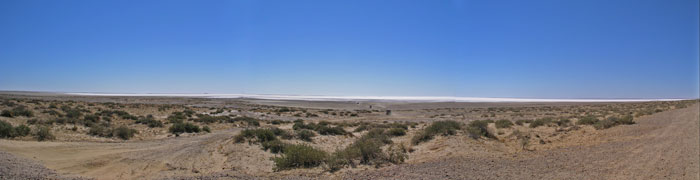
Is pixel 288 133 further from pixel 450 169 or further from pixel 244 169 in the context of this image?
pixel 450 169

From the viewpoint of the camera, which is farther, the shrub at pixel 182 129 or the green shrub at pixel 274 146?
the shrub at pixel 182 129

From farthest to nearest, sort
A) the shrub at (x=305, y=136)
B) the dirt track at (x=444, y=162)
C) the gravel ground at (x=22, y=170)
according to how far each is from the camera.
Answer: the shrub at (x=305, y=136) → the dirt track at (x=444, y=162) → the gravel ground at (x=22, y=170)

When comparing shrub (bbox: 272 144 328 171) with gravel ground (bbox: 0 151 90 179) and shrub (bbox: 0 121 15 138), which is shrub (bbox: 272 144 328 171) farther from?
shrub (bbox: 0 121 15 138)

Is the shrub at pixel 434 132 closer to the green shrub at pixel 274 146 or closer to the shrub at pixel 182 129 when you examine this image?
the green shrub at pixel 274 146

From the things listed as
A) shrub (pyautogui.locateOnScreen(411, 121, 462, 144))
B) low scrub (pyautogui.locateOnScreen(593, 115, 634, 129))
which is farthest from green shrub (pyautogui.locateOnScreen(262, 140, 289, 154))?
low scrub (pyautogui.locateOnScreen(593, 115, 634, 129))

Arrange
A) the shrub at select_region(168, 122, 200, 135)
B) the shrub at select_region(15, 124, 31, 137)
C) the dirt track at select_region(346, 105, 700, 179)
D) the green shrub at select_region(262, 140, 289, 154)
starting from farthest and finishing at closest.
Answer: the shrub at select_region(168, 122, 200, 135)
the shrub at select_region(15, 124, 31, 137)
the green shrub at select_region(262, 140, 289, 154)
the dirt track at select_region(346, 105, 700, 179)

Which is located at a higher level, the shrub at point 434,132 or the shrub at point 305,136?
the shrub at point 434,132

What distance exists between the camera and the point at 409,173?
861cm

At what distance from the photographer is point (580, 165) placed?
9.23 meters

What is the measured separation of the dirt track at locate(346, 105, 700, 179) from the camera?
8.20m

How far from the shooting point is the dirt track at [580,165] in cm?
820

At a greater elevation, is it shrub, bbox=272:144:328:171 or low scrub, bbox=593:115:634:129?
low scrub, bbox=593:115:634:129

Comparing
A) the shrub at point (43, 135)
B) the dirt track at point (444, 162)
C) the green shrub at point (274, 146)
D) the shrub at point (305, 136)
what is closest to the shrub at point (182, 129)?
the shrub at point (43, 135)

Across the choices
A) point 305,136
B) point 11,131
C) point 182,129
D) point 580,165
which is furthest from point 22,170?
point 580,165
